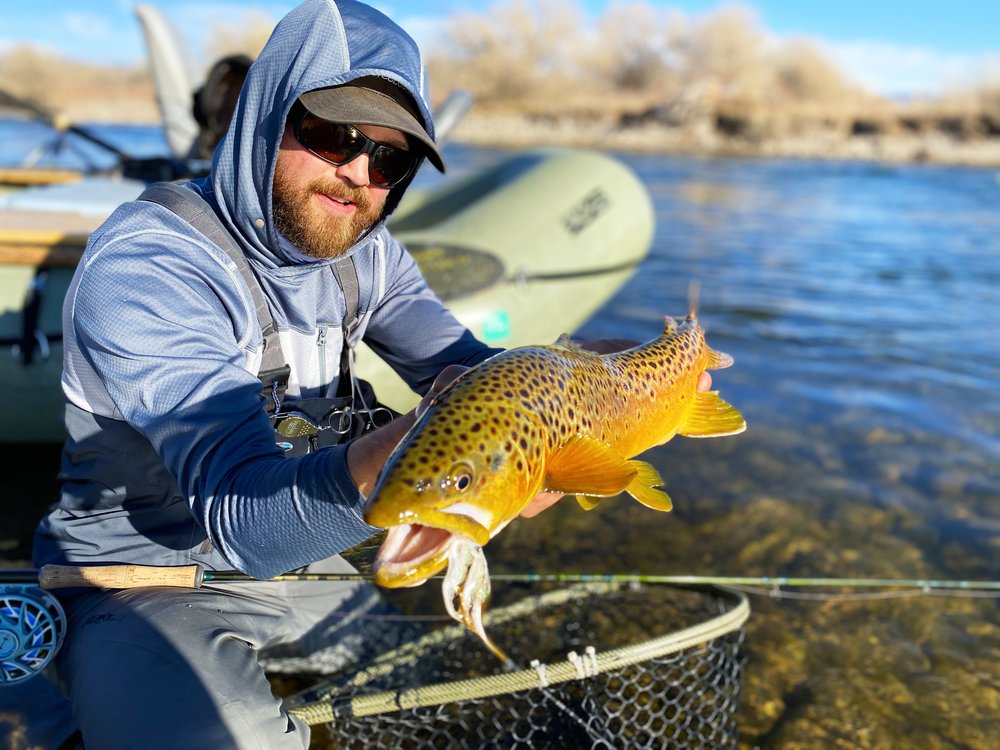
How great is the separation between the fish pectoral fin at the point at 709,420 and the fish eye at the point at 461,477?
3.77 ft

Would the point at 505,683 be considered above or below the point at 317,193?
below

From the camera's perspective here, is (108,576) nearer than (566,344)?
No

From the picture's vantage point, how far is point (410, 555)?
1.45 meters

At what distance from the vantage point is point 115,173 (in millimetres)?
6789

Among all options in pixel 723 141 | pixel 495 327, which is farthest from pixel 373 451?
pixel 723 141

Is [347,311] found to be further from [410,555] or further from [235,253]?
[410,555]

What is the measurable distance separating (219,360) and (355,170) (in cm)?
70

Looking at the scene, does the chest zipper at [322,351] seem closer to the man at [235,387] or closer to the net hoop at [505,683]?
the man at [235,387]

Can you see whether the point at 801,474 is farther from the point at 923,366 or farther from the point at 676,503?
the point at 923,366

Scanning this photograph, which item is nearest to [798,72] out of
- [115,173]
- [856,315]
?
[856,315]

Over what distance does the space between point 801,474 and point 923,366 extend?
10.1 feet

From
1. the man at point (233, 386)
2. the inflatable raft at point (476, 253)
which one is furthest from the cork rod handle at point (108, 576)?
the inflatable raft at point (476, 253)

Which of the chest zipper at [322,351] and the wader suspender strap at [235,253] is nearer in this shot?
the wader suspender strap at [235,253]

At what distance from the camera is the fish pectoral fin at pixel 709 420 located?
252cm
